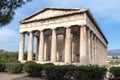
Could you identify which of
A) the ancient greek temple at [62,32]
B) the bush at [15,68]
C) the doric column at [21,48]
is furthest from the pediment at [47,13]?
the bush at [15,68]

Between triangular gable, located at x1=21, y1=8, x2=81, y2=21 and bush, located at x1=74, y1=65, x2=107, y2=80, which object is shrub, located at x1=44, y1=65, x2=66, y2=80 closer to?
bush, located at x1=74, y1=65, x2=107, y2=80

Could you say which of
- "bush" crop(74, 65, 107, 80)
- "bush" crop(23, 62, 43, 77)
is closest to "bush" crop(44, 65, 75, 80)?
"bush" crop(74, 65, 107, 80)

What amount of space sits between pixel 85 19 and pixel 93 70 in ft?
62.7

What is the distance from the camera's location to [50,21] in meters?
41.8

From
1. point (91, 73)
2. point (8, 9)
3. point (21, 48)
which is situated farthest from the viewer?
point (21, 48)

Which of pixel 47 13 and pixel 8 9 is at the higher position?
pixel 47 13

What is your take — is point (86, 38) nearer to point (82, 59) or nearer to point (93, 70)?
point (82, 59)

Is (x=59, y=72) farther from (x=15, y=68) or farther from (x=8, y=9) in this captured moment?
(x=15, y=68)

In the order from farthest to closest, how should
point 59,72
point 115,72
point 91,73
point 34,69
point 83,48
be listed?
point 83,48 → point 34,69 → point 115,72 → point 59,72 → point 91,73

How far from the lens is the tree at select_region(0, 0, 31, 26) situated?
15.4m

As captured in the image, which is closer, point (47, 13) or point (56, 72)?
point (56, 72)

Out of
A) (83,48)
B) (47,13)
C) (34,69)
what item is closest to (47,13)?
(47,13)

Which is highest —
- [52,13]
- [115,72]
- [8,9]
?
[52,13]

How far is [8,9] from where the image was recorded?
1572 cm
